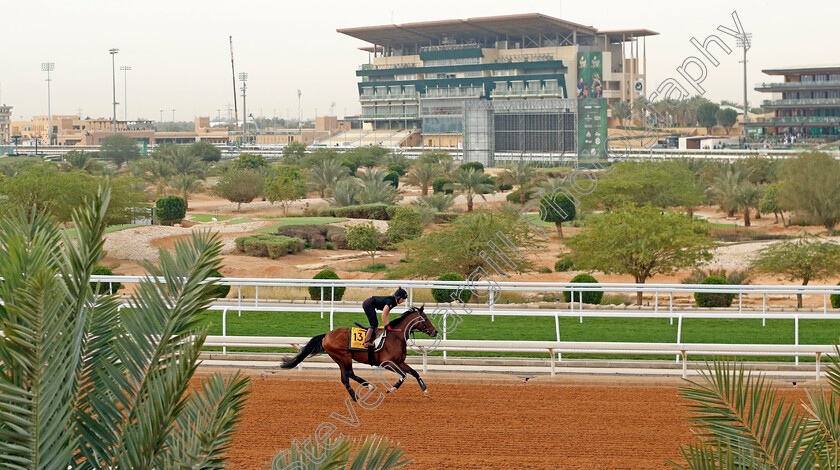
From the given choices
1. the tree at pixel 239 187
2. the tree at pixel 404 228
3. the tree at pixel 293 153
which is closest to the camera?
the tree at pixel 404 228

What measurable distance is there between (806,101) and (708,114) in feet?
91.2

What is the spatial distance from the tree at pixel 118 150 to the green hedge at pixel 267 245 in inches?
2425

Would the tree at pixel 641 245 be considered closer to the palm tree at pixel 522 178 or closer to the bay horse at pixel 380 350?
the bay horse at pixel 380 350

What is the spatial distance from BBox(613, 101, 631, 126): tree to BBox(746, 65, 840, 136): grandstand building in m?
16.0

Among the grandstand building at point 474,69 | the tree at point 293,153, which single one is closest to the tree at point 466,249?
the tree at point 293,153

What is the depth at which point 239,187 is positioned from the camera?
50.2 meters

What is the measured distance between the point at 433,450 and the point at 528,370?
4318 mm

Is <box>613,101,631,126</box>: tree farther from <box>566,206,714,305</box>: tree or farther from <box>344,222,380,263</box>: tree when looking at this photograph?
<box>566,206,714,305</box>: tree

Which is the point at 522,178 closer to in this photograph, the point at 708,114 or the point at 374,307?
the point at 374,307

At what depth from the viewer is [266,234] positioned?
34781 mm

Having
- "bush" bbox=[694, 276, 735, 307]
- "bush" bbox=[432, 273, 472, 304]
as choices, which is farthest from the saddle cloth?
"bush" bbox=[694, 276, 735, 307]

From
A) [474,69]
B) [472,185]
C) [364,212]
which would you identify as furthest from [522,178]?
[474,69]

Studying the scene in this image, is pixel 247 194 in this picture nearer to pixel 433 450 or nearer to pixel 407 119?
pixel 433 450

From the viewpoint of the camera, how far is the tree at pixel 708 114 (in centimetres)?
11631
